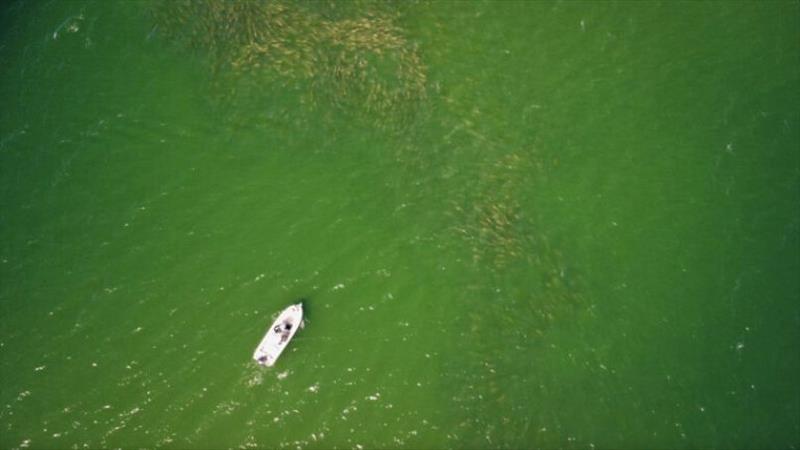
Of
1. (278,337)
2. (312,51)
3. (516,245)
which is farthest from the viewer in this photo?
(312,51)

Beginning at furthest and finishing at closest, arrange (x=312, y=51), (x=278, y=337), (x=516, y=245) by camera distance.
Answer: (x=312, y=51) → (x=516, y=245) → (x=278, y=337)

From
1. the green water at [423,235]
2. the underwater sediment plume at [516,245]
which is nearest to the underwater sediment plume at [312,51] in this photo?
the green water at [423,235]

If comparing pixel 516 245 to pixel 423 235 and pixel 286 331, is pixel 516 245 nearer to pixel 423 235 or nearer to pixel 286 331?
pixel 423 235

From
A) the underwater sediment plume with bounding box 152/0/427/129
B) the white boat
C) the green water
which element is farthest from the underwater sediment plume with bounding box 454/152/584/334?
the white boat

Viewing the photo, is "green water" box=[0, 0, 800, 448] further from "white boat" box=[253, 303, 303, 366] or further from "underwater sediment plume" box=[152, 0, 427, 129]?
"white boat" box=[253, 303, 303, 366]

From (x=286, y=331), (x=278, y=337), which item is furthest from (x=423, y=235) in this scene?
(x=278, y=337)

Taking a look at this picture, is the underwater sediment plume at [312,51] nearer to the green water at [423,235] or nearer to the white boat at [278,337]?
the green water at [423,235]
